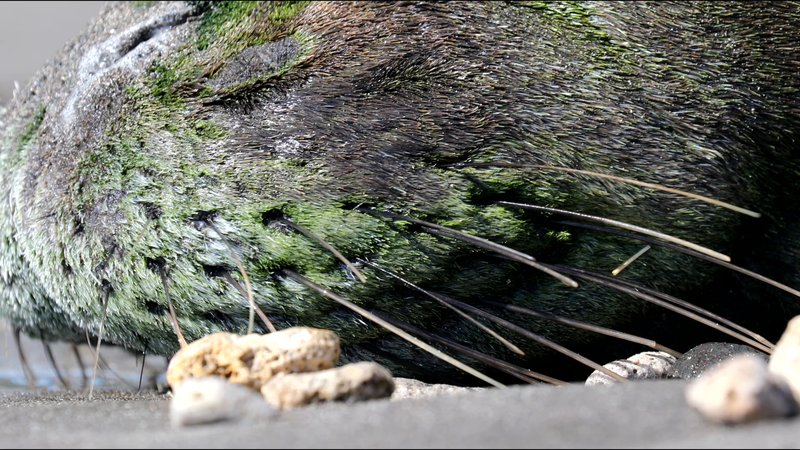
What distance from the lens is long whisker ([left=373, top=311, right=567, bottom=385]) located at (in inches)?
88.7

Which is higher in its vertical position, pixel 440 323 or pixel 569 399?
pixel 569 399

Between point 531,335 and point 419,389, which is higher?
point 531,335

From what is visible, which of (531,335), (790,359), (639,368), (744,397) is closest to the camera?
(744,397)

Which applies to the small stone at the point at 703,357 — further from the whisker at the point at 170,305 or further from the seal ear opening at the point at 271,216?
the whisker at the point at 170,305

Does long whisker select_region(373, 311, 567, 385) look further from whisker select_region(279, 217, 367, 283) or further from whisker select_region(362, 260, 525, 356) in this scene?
whisker select_region(279, 217, 367, 283)

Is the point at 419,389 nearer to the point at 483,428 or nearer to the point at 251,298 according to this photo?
the point at 251,298

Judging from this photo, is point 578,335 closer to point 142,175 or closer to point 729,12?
point 729,12

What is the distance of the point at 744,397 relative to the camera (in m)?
1.52

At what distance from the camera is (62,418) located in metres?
1.99

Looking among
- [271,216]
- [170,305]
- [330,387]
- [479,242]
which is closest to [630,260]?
[479,242]

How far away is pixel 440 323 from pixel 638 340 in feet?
1.40

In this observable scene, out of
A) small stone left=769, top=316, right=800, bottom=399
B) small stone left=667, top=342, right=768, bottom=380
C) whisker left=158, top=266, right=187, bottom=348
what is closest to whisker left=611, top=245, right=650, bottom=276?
small stone left=667, top=342, right=768, bottom=380

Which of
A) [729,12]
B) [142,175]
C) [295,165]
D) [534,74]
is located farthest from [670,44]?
[142,175]

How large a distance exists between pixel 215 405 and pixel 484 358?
2.39 feet
